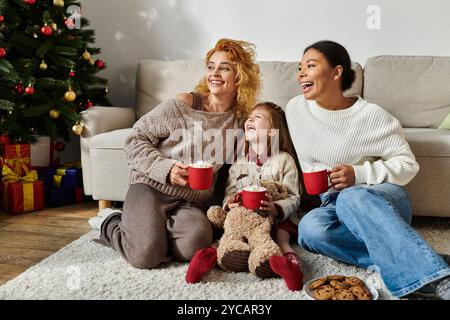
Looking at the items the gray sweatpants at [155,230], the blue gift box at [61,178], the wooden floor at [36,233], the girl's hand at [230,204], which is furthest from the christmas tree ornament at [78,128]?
the girl's hand at [230,204]

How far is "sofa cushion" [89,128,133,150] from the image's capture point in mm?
2287

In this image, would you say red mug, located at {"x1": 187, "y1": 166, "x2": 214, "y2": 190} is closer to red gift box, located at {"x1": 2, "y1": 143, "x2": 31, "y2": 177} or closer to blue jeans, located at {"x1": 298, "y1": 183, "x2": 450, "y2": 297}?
blue jeans, located at {"x1": 298, "y1": 183, "x2": 450, "y2": 297}

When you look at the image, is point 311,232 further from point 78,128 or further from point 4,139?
point 4,139

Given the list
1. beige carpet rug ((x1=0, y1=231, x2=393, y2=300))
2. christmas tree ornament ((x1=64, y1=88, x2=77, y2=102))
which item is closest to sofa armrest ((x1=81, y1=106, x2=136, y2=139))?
christmas tree ornament ((x1=64, y1=88, x2=77, y2=102))

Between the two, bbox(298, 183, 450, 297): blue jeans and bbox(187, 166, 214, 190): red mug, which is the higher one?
bbox(187, 166, 214, 190): red mug

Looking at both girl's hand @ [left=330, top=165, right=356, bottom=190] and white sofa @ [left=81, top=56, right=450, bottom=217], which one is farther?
white sofa @ [left=81, top=56, right=450, bottom=217]

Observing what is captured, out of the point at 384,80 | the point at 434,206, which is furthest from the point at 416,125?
the point at 434,206

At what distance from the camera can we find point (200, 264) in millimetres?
1576

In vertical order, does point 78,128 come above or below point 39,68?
below

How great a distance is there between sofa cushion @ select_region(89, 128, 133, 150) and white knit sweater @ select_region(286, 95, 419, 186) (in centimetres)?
90

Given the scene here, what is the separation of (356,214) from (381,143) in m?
0.39

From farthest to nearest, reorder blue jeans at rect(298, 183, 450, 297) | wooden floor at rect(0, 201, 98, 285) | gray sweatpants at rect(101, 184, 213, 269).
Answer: wooden floor at rect(0, 201, 98, 285)
gray sweatpants at rect(101, 184, 213, 269)
blue jeans at rect(298, 183, 450, 297)

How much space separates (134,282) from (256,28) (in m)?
1.98

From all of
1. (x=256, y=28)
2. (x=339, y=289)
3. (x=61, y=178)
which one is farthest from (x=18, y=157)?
(x=339, y=289)
